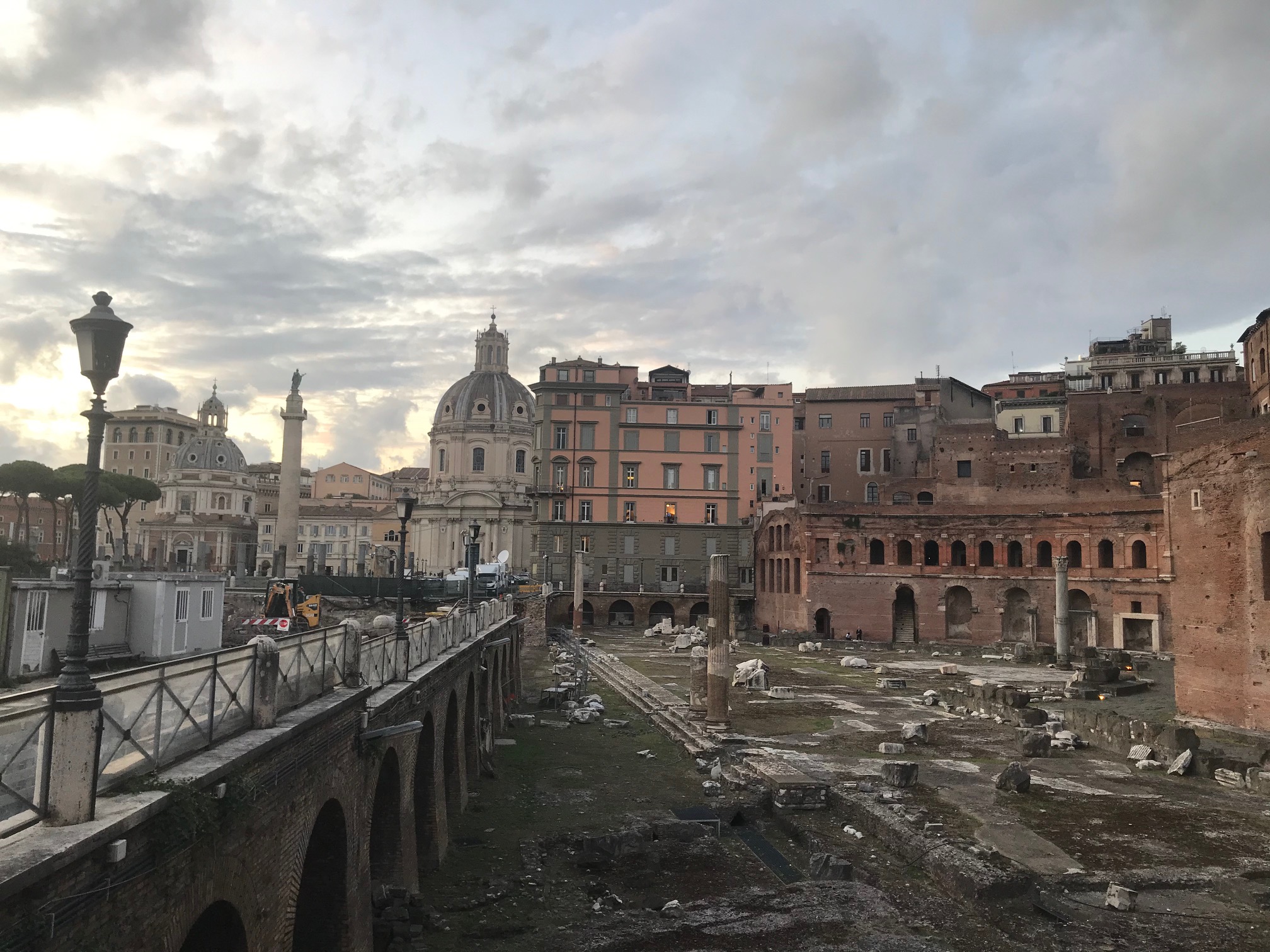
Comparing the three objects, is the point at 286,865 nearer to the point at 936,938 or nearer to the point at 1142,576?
the point at 936,938

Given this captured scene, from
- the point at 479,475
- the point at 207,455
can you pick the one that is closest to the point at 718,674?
the point at 479,475

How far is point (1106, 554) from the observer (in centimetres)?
5112

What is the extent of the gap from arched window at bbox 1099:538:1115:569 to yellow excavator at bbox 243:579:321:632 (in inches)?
1617

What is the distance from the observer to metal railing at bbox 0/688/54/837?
4922mm

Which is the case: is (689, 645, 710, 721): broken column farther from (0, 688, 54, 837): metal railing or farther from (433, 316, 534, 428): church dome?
(433, 316, 534, 428): church dome

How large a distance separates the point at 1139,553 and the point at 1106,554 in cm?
166

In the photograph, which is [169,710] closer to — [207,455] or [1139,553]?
[1139,553]

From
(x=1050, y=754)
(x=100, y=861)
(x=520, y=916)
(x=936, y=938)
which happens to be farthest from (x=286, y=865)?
(x=1050, y=754)

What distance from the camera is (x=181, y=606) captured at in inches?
966

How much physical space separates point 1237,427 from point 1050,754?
1002 centimetres

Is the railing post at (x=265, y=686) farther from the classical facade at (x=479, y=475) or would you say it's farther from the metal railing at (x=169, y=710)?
the classical facade at (x=479, y=475)

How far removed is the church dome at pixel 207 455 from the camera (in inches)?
3853

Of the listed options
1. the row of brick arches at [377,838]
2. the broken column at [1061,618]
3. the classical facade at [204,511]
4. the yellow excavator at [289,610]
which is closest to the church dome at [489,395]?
the classical facade at [204,511]

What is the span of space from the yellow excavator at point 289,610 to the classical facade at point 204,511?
48777 millimetres
